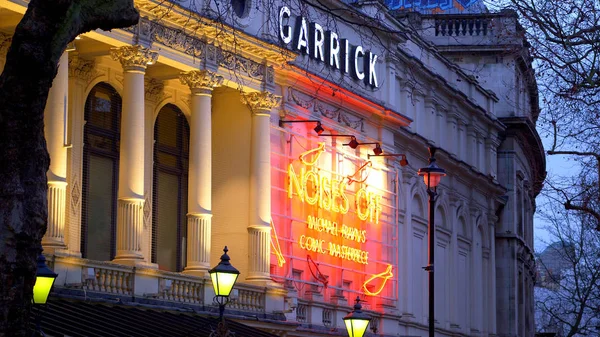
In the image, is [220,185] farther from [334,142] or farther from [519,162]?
[519,162]

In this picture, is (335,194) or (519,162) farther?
(519,162)

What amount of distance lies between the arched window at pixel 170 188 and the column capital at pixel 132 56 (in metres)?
4.91

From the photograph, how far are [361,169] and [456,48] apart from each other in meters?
23.1

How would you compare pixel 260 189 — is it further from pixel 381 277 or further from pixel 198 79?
pixel 381 277

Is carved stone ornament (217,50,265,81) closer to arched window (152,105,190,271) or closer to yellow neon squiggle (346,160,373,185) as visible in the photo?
arched window (152,105,190,271)

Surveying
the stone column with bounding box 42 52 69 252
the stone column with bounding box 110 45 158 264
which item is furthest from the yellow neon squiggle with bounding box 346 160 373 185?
the stone column with bounding box 42 52 69 252

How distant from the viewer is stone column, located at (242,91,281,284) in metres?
39.7

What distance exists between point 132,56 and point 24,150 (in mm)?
21037

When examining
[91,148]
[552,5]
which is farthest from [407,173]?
[552,5]

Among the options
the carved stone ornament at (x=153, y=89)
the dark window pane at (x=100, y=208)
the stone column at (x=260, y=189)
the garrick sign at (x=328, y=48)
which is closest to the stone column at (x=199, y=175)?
the carved stone ornament at (x=153, y=89)

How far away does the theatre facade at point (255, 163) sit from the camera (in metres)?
34.8

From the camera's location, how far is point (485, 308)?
215 feet

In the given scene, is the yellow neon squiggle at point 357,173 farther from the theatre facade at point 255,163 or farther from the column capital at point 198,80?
the column capital at point 198,80

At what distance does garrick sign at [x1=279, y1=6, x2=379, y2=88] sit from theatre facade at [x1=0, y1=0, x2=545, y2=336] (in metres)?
0.07
